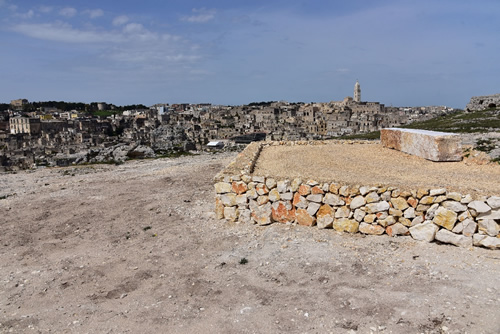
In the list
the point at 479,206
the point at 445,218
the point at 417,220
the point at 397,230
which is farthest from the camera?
the point at 397,230

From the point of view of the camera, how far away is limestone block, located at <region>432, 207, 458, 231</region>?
8.41 m

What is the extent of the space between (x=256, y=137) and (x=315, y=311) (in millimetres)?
55951

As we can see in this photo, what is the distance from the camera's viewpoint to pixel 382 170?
12.3 m

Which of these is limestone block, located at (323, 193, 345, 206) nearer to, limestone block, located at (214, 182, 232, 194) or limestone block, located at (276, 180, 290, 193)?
limestone block, located at (276, 180, 290, 193)

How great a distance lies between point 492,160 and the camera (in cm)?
1371

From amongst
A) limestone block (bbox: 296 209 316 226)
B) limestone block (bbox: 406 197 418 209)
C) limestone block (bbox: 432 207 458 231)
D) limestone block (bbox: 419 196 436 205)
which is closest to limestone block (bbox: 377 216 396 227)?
limestone block (bbox: 406 197 418 209)

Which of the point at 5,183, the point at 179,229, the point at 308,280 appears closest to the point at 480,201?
the point at 308,280

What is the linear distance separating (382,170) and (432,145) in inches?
118

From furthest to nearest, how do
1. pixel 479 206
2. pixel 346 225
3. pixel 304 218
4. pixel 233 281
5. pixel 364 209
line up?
pixel 304 218 → pixel 346 225 → pixel 364 209 → pixel 479 206 → pixel 233 281

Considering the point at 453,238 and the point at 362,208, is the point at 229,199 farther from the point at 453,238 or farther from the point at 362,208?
the point at 453,238

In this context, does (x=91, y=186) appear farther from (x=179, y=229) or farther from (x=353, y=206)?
(x=353, y=206)

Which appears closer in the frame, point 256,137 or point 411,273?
point 411,273

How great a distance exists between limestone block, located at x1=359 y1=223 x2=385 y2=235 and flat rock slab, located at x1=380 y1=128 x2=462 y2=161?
609 centimetres

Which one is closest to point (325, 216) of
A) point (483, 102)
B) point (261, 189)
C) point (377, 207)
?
point (377, 207)
